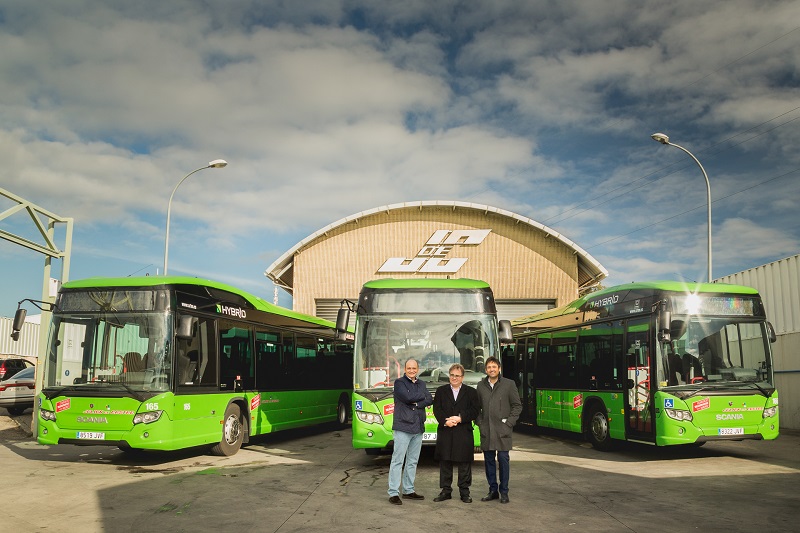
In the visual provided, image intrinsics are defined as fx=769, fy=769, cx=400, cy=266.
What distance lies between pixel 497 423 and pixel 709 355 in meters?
5.96

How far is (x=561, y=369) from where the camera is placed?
17.9 meters

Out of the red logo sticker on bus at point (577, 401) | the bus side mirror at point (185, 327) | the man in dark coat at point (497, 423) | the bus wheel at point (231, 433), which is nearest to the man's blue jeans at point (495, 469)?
the man in dark coat at point (497, 423)

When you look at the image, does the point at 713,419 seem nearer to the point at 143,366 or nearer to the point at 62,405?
the point at 143,366

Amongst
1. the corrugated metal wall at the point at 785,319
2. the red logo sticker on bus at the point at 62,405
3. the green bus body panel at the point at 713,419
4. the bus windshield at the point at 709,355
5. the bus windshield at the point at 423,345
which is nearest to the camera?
the red logo sticker on bus at the point at 62,405

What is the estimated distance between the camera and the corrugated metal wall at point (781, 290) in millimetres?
22203

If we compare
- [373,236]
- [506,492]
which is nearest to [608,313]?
[506,492]

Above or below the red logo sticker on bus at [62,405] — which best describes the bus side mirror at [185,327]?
above

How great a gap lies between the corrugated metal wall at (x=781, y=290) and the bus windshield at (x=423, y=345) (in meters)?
13.3

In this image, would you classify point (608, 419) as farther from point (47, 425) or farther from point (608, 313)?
point (47, 425)

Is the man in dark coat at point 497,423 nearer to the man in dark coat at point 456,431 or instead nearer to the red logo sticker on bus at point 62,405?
the man in dark coat at point 456,431

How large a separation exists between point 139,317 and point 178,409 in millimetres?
1668

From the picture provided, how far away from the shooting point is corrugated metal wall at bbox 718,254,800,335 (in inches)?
874

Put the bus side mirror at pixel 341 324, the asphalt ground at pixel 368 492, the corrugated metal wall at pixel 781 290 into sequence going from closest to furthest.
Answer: the asphalt ground at pixel 368 492
the bus side mirror at pixel 341 324
the corrugated metal wall at pixel 781 290

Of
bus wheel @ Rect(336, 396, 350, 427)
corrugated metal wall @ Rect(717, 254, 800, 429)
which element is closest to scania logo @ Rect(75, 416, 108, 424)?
bus wheel @ Rect(336, 396, 350, 427)
